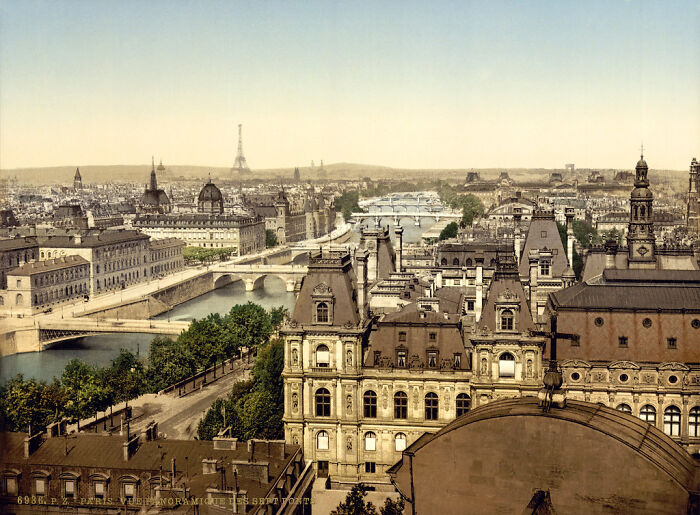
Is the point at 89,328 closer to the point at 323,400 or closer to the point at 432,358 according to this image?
the point at 323,400

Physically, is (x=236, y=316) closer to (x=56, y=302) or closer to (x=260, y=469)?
(x=56, y=302)

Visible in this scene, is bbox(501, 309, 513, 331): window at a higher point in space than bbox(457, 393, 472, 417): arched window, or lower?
higher

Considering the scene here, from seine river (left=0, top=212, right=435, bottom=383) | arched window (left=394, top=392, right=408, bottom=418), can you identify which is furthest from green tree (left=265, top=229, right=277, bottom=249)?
arched window (left=394, top=392, right=408, bottom=418)

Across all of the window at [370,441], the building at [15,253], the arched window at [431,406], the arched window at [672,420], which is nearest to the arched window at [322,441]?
the window at [370,441]

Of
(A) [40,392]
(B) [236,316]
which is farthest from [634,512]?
(B) [236,316]

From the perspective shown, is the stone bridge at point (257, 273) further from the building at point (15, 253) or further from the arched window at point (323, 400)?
the arched window at point (323, 400)

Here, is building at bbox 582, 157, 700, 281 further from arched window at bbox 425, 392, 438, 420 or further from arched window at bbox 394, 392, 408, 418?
arched window at bbox 394, 392, 408, 418
